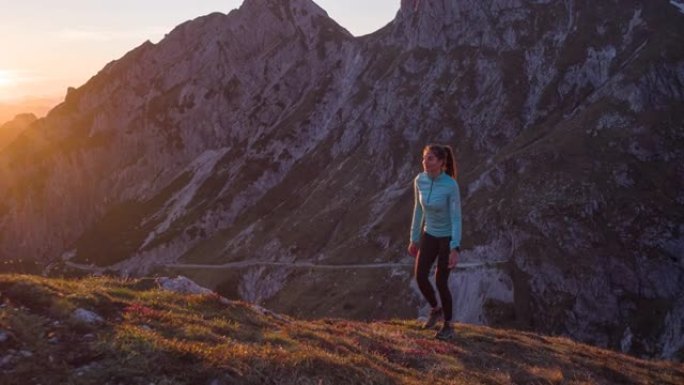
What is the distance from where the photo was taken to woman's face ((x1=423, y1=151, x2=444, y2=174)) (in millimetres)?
16000

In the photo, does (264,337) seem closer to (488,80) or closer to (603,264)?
(603,264)

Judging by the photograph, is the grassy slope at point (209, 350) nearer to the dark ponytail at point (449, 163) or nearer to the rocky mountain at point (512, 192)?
the dark ponytail at point (449, 163)

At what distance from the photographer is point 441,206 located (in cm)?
1623

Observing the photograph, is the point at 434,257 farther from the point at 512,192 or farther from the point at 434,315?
the point at 512,192

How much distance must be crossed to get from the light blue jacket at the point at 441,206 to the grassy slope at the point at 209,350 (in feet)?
11.4

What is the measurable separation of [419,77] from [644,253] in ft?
333

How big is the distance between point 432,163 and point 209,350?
316 inches

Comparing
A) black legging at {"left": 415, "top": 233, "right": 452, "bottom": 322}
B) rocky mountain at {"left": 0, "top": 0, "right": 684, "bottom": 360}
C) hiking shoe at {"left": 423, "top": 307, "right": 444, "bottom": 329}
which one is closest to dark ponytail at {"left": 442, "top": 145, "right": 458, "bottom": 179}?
black legging at {"left": 415, "top": 233, "right": 452, "bottom": 322}

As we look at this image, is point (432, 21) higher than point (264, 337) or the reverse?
higher

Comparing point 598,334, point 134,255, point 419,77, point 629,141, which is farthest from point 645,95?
point 134,255

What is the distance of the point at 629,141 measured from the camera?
120 meters

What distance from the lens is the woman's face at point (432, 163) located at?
16.0 metres

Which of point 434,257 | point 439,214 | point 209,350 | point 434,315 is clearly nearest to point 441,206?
point 439,214

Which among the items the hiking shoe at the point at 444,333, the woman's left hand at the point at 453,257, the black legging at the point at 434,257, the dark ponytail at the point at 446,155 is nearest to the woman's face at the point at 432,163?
the dark ponytail at the point at 446,155
